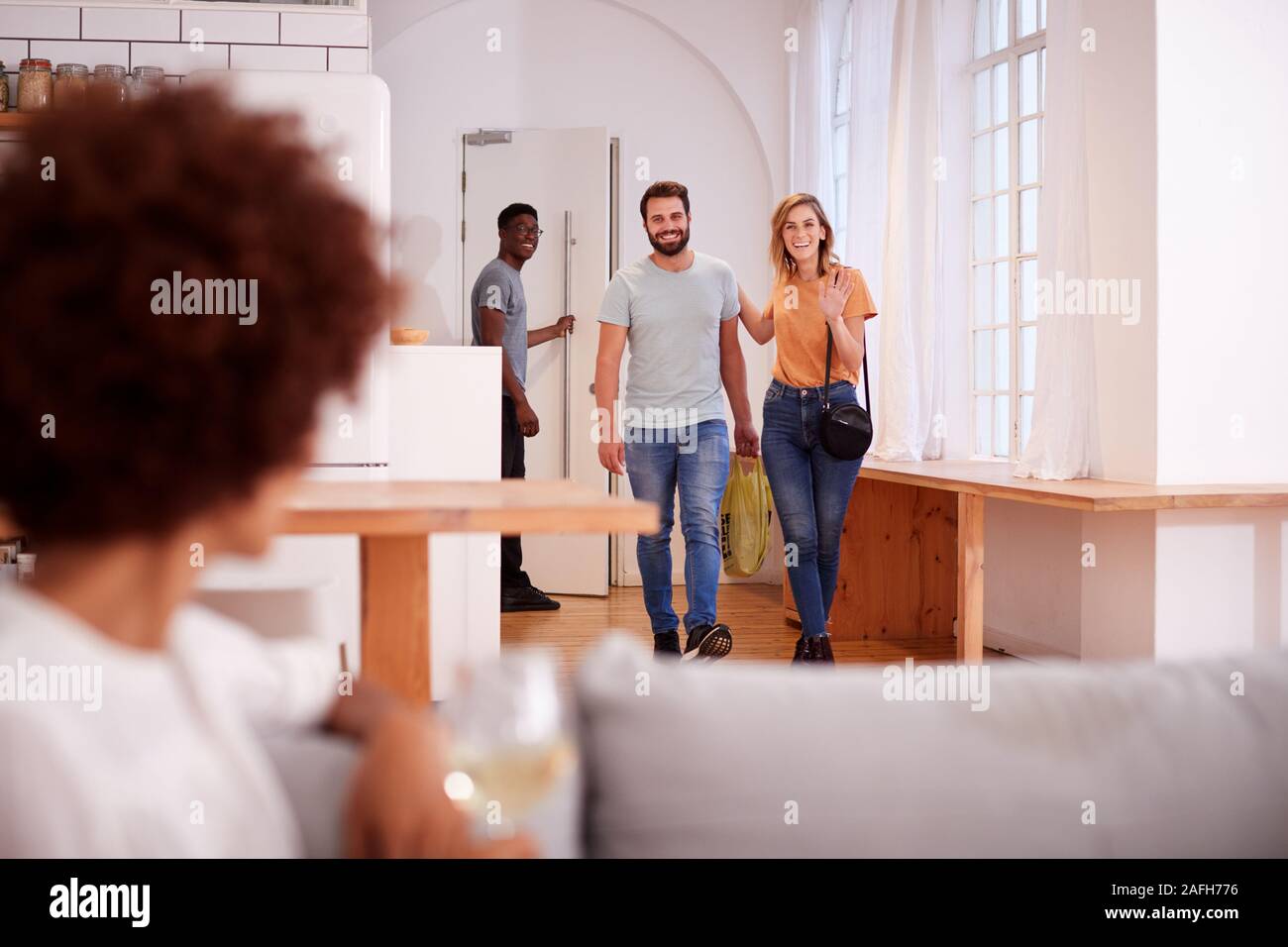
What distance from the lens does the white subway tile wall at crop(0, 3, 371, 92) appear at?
11.7 feet

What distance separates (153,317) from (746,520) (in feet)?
16.4

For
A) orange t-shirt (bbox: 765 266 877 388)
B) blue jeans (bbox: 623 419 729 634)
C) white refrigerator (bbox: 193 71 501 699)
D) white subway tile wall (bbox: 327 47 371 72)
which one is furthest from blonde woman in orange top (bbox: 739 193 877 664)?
A: white subway tile wall (bbox: 327 47 371 72)

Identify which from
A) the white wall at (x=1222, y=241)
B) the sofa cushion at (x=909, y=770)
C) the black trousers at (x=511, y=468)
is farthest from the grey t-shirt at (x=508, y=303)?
the sofa cushion at (x=909, y=770)

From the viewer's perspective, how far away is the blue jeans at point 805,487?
373 cm

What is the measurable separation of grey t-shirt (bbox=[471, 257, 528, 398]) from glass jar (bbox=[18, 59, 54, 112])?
2369 mm

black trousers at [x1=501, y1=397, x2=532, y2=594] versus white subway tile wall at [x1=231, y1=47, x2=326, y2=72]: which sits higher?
white subway tile wall at [x1=231, y1=47, x2=326, y2=72]

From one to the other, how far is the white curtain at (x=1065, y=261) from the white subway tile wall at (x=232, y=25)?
7.97ft

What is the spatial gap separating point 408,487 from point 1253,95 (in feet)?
9.65

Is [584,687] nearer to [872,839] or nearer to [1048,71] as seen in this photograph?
[872,839]

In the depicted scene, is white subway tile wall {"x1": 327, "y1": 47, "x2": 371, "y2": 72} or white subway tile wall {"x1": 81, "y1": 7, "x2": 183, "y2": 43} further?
white subway tile wall {"x1": 327, "y1": 47, "x2": 371, "y2": 72}

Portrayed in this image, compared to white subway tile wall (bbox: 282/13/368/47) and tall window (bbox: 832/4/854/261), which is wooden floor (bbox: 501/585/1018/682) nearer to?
tall window (bbox: 832/4/854/261)
